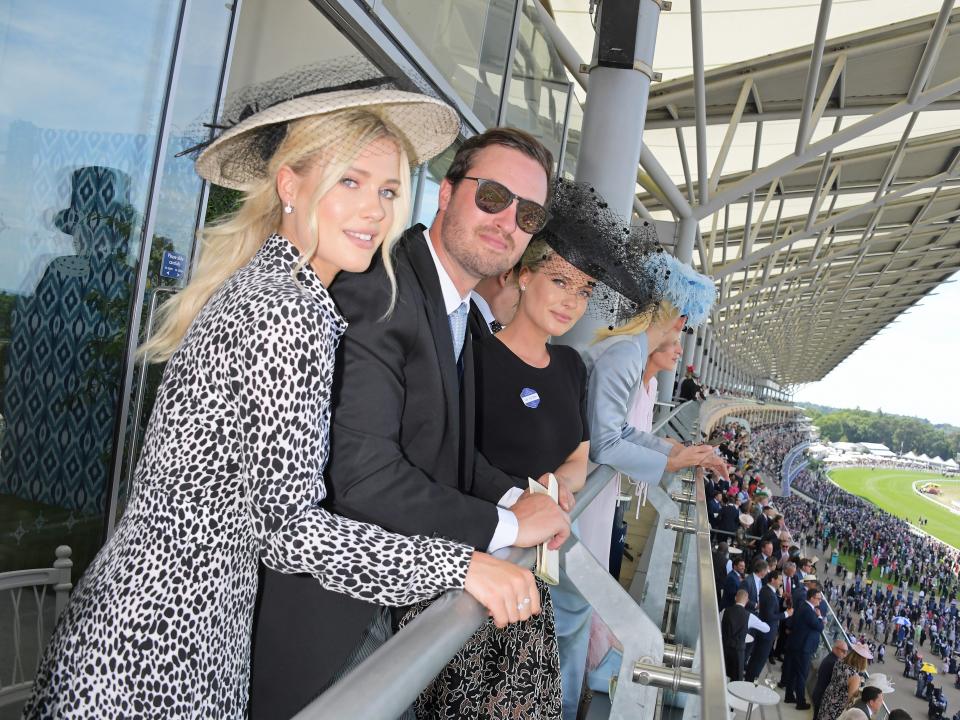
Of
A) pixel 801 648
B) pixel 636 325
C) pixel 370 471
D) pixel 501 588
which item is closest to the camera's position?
pixel 501 588

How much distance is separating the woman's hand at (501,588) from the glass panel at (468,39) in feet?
13.4

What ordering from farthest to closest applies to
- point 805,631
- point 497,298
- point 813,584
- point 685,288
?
point 813,584
point 805,631
point 685,288
point 497,298

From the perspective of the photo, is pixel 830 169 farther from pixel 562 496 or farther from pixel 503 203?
pixel 562 496

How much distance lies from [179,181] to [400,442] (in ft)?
9.71

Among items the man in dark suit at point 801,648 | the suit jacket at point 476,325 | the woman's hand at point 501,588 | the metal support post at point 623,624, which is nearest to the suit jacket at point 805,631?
the man in dark suit at point 801,648

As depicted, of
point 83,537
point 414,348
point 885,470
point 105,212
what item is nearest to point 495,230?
point 414,348

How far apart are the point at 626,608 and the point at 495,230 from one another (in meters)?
0.88

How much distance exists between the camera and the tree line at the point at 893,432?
13900cm

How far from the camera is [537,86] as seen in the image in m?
7.90

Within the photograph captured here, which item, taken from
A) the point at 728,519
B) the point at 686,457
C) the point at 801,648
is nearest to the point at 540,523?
the point at 686,457

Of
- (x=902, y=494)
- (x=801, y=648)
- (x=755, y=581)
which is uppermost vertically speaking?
(x=755, y=581)

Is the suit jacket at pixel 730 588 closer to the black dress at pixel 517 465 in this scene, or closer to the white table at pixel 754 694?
the white table at pixel 754 694

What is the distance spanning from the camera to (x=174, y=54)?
12.0ft

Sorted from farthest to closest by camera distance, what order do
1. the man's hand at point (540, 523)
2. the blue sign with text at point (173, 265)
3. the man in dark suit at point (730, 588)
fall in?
the man in dark suit at point (730, 588) < the blue sign with text at point (173, 265) < the man's hand at point (540, 523)
